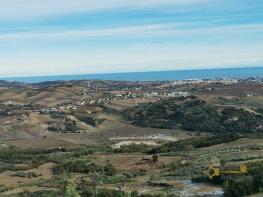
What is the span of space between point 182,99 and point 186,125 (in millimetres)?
18025

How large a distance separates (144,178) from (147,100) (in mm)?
103126

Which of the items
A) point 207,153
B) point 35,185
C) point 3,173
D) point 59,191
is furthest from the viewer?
point 207,153

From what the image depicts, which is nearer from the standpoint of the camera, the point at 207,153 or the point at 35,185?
the point at 35,185

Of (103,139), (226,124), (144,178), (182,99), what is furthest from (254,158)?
(182,99)

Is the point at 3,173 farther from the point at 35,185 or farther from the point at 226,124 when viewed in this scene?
the point at 226,124

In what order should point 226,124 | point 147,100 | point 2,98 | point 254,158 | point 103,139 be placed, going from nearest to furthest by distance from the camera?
point 254,158 < point 103,139 < point 226,124 < point 147,100 < point 2,98

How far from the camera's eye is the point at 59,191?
34.0m

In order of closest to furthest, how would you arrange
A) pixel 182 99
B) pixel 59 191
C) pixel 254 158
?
pixel 59 191, pixel 254 158, pixel 182 99

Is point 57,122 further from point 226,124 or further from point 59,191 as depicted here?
point 59,191

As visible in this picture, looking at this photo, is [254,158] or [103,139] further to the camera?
[103,139]

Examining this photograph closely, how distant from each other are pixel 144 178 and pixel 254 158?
7.97 m

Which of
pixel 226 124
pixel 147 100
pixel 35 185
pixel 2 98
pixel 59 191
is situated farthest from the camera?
pixel 2 98

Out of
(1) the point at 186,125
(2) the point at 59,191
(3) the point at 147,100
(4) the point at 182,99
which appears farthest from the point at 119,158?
(3) the point at 147,100

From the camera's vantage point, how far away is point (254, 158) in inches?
1679
